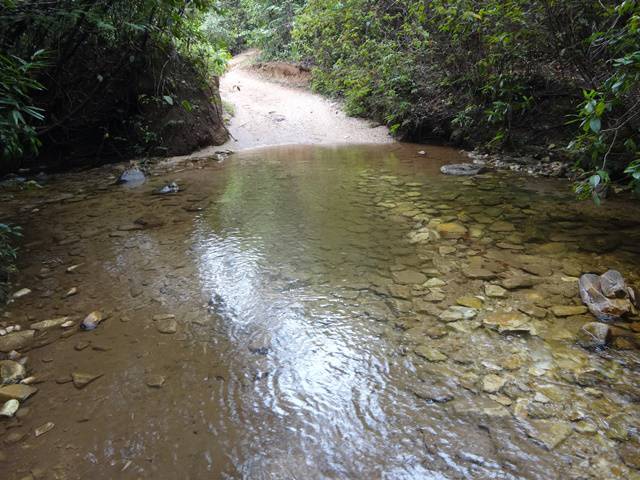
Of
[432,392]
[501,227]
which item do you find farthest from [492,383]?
[501,227]

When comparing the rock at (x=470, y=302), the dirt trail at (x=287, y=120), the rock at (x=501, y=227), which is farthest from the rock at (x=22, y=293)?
the dirt trail at (x=287, y=120)

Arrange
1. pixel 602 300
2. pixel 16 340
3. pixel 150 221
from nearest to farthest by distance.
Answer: pixel 16 340 → pixel 602 300 → pixel 150 221

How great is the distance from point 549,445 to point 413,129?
28.5 feet

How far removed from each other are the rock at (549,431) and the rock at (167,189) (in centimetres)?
533

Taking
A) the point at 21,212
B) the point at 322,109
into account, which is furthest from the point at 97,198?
the point at 322,109

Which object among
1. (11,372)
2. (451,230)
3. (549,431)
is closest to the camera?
(549,431)

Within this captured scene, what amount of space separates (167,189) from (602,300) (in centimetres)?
543

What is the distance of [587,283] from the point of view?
9.16ft

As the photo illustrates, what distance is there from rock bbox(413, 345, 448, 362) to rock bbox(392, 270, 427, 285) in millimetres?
809

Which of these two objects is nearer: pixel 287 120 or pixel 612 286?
pixel 612 286

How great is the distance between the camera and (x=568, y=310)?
8.62ft

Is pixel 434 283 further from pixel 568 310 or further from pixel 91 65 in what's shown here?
pixel 91 65

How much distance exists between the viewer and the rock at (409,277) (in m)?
3.10

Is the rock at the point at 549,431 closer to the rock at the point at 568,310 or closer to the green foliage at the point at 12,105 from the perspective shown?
the rock at the point at 568,310
